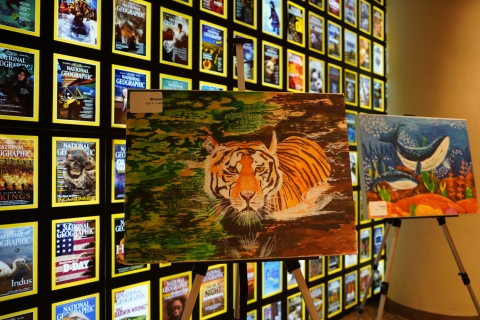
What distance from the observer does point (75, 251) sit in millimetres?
1776

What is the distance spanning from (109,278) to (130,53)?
112 centimetres

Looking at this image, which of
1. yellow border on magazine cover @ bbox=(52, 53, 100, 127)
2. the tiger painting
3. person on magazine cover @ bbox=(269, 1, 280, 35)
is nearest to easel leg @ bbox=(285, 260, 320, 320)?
the tiger painting

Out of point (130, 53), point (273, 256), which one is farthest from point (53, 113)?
point (273, 256)

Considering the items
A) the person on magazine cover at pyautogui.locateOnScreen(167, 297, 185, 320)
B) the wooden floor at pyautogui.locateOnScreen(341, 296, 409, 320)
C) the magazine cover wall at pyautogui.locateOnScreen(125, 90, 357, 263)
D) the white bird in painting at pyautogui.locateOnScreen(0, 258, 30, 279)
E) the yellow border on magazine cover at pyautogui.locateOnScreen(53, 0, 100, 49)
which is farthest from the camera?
the wooden floor at pyautogui.locateOnScreen(341, 296, 409, 320)

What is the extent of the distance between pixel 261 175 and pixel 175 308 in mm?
1121

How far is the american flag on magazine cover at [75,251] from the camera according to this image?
1.73 meters

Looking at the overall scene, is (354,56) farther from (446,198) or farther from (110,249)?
(110,249)

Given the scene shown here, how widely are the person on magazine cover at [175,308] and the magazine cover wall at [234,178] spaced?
901mm

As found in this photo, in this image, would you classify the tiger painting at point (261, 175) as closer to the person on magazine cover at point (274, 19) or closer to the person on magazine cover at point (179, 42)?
the person on magazine cover at point (179, 42)

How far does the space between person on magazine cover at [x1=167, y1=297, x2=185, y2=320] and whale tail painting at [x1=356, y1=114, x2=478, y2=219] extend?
3.81 ft

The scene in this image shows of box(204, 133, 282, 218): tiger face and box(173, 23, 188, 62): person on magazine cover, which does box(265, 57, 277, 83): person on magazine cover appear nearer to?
box(173, 23, 188, 62): person on magazine cover

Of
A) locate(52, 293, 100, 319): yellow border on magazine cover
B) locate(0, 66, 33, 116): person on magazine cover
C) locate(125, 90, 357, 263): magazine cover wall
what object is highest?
locate(0, 66, 33, 116): person on magazine cover

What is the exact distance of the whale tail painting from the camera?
2.22 m

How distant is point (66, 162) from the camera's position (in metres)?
1.75
